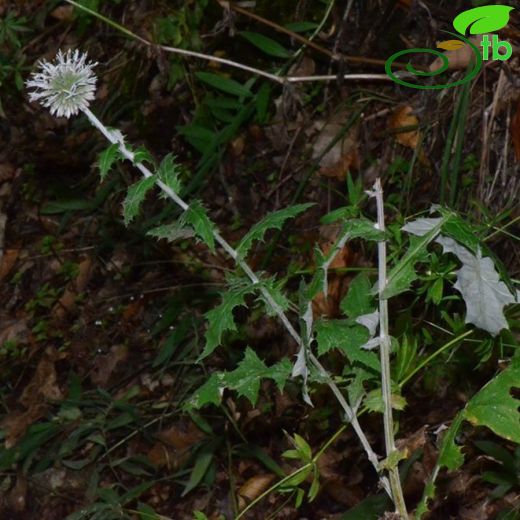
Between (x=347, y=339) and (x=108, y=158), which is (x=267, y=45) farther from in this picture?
(x=347, y=339)

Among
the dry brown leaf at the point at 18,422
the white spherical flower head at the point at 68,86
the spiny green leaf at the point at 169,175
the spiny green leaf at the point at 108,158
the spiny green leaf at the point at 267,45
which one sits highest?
the white spherical flower head at the point at 68,86

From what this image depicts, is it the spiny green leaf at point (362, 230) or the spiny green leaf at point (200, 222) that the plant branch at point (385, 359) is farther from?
the spiny green leaf at point (200, 222)

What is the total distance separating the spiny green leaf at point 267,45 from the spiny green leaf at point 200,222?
6.68ft

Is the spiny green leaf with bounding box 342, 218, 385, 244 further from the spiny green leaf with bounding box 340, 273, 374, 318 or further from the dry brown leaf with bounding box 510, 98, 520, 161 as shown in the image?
the dry brown leaf with bounding box 510, 98, 520, 161

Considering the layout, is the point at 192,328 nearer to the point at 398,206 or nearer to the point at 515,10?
the point at 398,206

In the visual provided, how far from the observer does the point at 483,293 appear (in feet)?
6.37

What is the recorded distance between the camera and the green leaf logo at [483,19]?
10.8 ft

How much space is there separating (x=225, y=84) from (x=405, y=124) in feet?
2.72

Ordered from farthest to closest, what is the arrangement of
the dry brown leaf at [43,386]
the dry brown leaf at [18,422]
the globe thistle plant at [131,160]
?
the dry brown leaf at [43,386] < the dry brown leaf at [18,422] < the globe thistle plant at [131,160]

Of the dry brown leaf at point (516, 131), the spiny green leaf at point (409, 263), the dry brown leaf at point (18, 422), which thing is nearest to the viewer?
the spiny green leaf at point (409, 263)

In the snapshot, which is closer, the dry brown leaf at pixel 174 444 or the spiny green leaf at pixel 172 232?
the spiny green leaf at pixel 172 232

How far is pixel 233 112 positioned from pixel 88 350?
123cm

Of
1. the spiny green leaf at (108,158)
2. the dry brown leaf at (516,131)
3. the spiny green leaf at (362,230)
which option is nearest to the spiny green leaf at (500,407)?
the spiny green leaf at (362,230)

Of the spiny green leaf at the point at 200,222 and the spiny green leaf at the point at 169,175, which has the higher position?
the spiny green leaf at the point at 169,175
